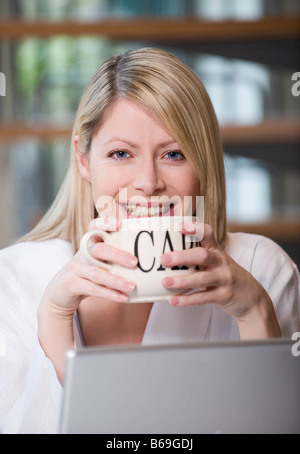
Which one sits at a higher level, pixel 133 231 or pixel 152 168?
pixel 152 168

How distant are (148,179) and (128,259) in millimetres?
225

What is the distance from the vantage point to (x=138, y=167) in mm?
871

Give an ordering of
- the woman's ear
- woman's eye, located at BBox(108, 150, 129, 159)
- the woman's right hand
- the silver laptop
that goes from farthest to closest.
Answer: the woman's ear
woman's eye, located at BBox(108, 150, 129, 159)
the woman's right hand
the silver laptop

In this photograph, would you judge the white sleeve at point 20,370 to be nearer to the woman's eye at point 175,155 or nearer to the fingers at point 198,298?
the fingers at point 198,298

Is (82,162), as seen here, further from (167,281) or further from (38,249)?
(167,281)

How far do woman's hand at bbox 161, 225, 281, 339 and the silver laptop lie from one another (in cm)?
10

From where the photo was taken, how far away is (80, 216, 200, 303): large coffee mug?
640 mm

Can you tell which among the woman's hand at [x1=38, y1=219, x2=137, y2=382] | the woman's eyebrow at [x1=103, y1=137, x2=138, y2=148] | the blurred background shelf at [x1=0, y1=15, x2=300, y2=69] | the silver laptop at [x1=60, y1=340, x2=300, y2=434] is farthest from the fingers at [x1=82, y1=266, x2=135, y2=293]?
the blurred background shelf at [x1=0, y1=15, x2=300, y2=69]

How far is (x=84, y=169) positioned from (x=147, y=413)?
0.50m

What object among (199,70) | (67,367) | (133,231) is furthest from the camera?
(199,70)

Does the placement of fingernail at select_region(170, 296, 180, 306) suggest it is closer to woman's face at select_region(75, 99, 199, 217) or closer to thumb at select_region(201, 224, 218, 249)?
thumb at select_region(201, 224, 218, 249)
